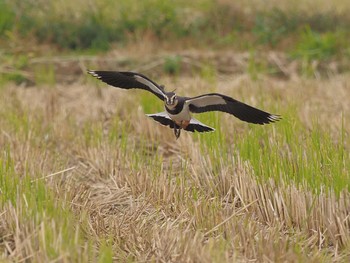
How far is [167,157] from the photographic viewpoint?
4809mm

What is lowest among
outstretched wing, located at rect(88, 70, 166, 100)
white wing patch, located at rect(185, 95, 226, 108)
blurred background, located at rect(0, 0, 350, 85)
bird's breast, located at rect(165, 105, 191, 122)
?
bird's breast, located at rect(165, 105, 191, 122)

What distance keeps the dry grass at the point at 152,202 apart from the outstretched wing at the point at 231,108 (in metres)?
Answer: 0.22

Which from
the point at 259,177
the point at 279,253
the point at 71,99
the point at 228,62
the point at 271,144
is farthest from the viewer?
the point at 228,62

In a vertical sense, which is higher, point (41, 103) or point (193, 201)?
point (41, 103)

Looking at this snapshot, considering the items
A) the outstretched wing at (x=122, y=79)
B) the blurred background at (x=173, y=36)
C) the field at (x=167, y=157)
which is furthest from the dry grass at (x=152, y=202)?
the blurred background at (x=173, y=36)

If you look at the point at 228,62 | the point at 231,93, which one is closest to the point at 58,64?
the point at 228,62

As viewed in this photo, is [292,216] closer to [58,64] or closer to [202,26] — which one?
[58,64]

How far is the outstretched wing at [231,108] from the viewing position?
359 cm

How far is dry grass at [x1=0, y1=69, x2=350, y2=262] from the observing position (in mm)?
2729

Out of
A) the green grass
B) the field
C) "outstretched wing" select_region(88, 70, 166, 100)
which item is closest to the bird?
"outstretched wing" select_region(88, 70, 166, 100)

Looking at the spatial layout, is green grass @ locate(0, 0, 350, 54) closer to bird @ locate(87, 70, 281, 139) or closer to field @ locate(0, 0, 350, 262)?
field @ locate(0, 0, 350, 262)

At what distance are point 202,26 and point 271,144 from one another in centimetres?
543

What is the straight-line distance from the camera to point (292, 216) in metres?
3.24

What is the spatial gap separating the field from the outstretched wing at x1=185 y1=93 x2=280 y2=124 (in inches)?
5.5
